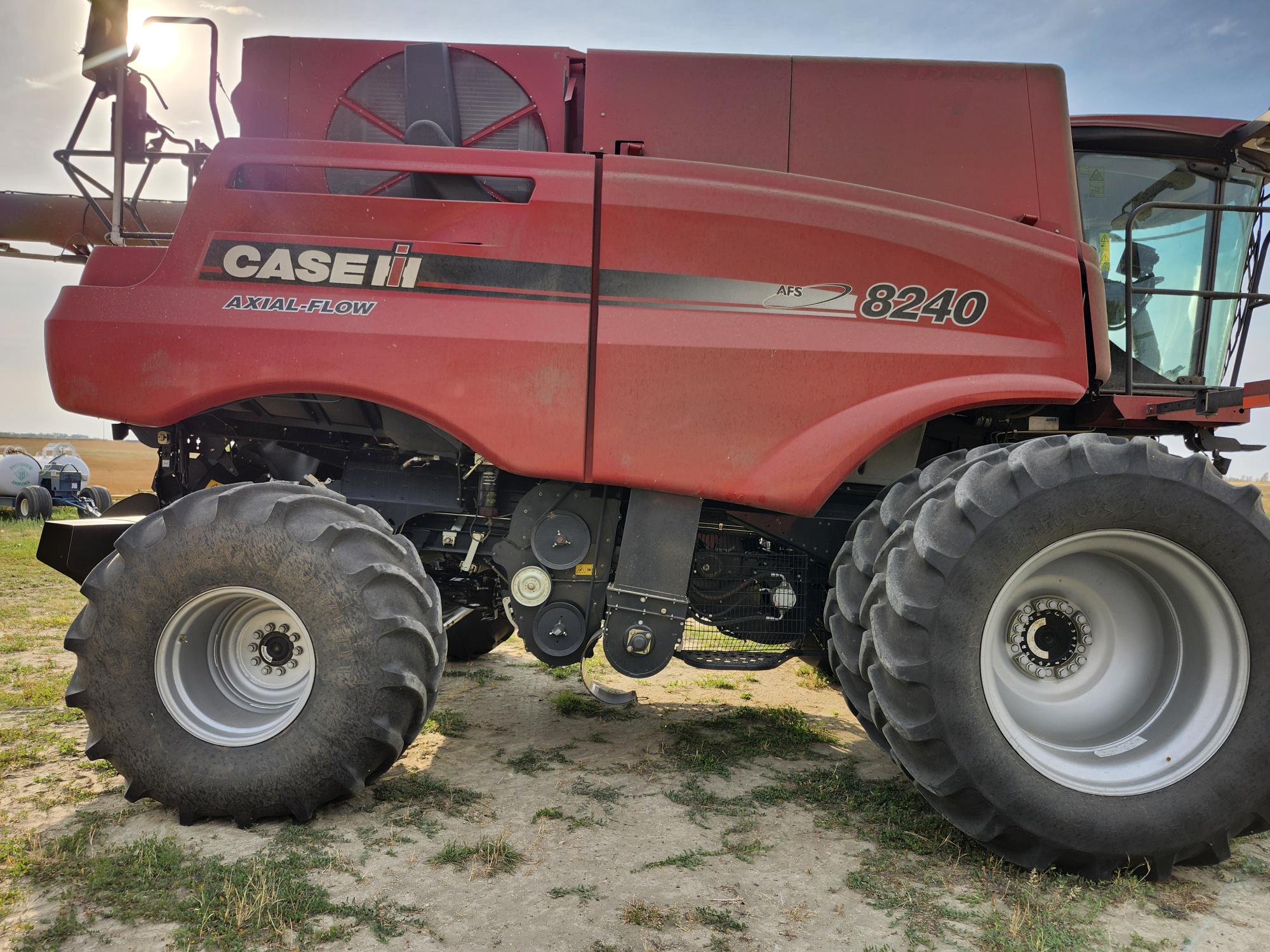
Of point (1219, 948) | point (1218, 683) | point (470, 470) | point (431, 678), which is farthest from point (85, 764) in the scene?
point (1218, 683)

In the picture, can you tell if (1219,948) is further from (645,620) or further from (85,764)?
(85,764)

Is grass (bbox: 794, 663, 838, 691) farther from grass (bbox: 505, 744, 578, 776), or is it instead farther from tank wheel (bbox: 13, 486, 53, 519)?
tank wheel (bbox: 13, 486, 53, 519)

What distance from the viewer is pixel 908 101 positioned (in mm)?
3646

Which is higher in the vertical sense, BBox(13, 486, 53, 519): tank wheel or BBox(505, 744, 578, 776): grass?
BBox(505, 744, 578, 776): grass

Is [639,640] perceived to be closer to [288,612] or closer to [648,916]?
[648,916]

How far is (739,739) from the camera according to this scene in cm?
434

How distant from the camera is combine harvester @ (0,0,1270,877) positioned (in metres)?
2.96

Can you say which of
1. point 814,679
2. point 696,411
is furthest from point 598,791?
point 814,679

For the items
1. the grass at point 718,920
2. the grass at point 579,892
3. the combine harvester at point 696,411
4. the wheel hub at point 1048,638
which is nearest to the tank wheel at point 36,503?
the combine harvester at point 696,411

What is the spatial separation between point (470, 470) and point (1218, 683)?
2989mm

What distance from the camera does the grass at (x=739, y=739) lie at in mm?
3971

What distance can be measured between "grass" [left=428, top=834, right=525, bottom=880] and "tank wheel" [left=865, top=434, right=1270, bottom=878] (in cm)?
136

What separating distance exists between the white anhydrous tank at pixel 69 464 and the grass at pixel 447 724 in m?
15.7

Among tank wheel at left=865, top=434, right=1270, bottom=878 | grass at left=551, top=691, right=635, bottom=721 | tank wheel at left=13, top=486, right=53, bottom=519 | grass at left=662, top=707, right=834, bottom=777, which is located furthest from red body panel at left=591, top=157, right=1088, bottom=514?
tank wheel at left=13, top=486, right=53, bottom=519
